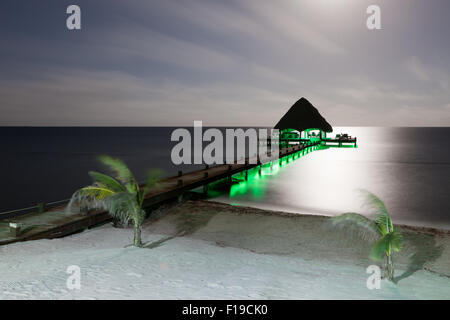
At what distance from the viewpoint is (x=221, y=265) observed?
7.52 metres

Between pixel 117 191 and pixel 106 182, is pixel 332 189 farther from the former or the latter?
pixel 106 182

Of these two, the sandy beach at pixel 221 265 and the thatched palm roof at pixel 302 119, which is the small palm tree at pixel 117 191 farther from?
the thatched palm roof at pixel 302 119

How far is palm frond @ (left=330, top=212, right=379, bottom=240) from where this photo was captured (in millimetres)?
7184

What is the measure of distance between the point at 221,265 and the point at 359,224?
9.94 feet

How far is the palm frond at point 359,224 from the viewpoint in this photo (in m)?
7.18

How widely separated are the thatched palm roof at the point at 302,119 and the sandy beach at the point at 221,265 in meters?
36.6

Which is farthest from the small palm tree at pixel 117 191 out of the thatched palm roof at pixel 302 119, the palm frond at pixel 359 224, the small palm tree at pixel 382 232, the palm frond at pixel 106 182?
the thatched palm roof at pixel 302 119

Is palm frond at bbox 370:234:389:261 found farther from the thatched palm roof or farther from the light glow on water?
the thatched palm roof

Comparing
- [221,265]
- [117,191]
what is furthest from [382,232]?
→ [117,191]

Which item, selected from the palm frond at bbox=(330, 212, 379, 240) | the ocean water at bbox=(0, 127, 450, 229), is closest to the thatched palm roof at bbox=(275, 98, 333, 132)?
the ocean water at bbox=(0, 127, 450, 229)

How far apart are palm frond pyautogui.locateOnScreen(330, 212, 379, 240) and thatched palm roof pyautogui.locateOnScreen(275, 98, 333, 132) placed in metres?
37.1

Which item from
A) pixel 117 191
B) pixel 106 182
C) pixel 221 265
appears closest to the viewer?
pixel 221 265

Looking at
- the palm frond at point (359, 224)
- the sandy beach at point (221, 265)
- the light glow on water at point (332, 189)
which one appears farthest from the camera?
the light glow on water at point (332, 189)
